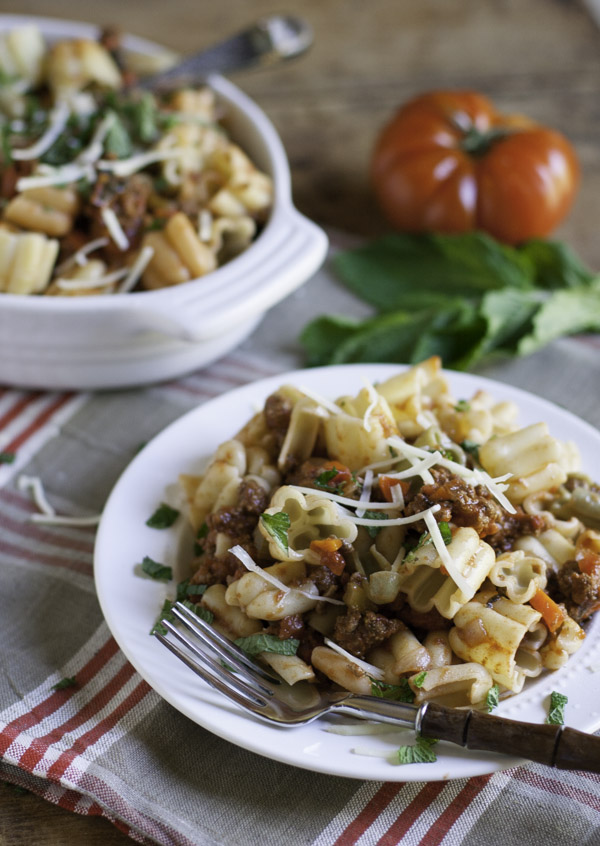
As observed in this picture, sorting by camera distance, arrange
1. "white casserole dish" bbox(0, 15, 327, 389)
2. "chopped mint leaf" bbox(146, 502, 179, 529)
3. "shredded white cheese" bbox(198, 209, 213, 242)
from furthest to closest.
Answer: "shredded white cheese" bbox(198, 209, 213, 242) < "white casserole dish" bbox(0, 15, 327, 389) < "chopped mint leaf" bbox(146, 502, 179, 529)

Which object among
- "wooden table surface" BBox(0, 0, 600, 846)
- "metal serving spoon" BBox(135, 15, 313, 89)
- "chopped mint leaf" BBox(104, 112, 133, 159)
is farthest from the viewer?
"wooden table surface" BBox(0, 0, 600, 846)

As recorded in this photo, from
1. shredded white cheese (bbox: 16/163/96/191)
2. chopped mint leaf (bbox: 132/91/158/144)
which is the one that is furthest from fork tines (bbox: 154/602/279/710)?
chopped mint leaf (bbox: 132/91/158/144)

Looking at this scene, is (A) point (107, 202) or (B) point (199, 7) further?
(B) point (199, 7)

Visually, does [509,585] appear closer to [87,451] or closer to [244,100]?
[87,451]

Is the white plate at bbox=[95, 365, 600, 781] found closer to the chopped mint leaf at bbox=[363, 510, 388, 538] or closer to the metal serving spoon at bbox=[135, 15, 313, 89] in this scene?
the chopped mint leaf at bbox=[363, 510, 388, 538]

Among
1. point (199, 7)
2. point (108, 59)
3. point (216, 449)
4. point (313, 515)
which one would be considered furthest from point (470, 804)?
point (199, 7)

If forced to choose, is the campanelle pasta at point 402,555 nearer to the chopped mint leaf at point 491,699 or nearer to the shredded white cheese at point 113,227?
the chopped mint leaf at point 491,699

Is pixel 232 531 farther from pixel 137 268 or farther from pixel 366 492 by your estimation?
pixel 137 268
